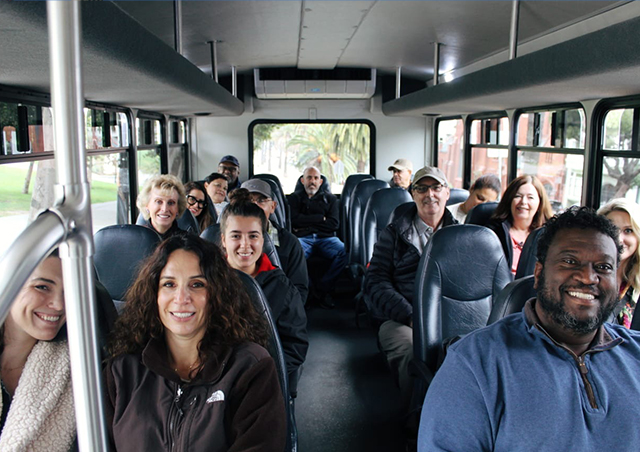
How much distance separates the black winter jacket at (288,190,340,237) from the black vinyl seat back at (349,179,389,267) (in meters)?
0.72

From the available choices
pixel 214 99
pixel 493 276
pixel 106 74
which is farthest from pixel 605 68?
pixel 214 99

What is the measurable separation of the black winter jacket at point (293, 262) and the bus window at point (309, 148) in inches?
176

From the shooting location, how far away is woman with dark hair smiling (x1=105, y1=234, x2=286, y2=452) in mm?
1650

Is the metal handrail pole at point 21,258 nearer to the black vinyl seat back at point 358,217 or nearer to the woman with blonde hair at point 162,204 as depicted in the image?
the woman with blonde hair at point 162,204

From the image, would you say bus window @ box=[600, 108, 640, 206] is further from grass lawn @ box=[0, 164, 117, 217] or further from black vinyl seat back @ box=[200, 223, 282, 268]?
grass lawn @ box=[0, 164, 117, 217]

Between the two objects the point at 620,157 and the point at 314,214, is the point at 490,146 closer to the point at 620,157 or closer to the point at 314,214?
the point at 314,214

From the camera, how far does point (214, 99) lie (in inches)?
161

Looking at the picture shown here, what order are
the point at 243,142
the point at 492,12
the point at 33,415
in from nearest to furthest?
the point at 33,415 < the point at 492,12 < the point at 243,142

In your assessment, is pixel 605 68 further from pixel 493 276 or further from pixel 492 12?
pixel 492 12

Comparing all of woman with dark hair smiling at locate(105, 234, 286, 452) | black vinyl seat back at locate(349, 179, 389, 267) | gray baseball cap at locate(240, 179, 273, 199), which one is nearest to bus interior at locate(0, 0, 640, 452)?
woman with dark hair smiling at locate(105, 234, 286, 452)

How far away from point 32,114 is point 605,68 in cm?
250

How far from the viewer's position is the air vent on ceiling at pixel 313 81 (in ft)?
23.0

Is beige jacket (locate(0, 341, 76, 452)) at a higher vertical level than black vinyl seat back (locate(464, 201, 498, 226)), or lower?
lower

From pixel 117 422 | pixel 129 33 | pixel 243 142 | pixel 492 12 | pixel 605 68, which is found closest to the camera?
pixel 117 422
